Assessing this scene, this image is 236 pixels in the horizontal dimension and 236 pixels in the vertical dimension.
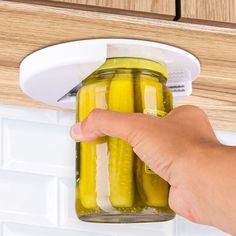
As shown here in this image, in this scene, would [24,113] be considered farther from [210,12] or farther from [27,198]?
[210,12]

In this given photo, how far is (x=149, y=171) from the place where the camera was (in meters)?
0.98

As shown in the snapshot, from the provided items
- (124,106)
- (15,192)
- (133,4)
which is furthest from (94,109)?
(15,192)

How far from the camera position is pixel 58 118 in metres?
1.36

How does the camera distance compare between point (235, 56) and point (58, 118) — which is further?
point (58, 118)

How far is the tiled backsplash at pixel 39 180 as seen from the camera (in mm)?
1286

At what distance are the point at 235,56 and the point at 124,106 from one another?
20 cm

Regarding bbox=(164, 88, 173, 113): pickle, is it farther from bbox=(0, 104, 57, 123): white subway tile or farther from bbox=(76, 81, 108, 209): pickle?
bbox=(0, 104, 57, 123): white subway tile

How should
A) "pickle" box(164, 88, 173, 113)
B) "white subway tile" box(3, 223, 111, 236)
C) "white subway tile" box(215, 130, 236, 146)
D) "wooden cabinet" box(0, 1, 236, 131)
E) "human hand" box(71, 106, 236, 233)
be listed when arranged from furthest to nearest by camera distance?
"white subway tile" box(215, 130, 236, 146)
"white subway tile" box(3, 223, 111, 236)
"pickle" box(164, 88, 173, 113)
"wooden cabinet" box(0, 1, 236, 131)
"human hand" box(71, 106, 236, 233)

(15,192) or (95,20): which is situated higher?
(95,20)

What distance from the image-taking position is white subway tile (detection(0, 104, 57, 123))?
1323 mm

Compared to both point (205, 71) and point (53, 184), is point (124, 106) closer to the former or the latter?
point (205, 71)

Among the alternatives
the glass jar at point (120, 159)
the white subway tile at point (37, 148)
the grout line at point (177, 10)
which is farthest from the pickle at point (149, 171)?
the white subway tile at point (37, 148)

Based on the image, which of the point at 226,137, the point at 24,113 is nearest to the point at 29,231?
the point at 24,113

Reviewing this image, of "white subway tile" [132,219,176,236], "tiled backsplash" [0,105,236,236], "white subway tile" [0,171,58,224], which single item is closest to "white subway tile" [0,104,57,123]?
"tiled backsplash" [0,105,236,236]
